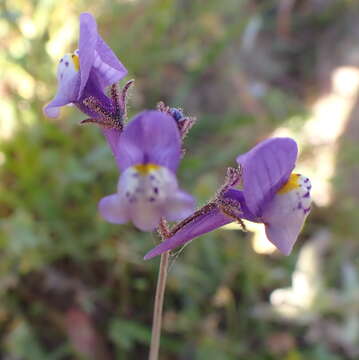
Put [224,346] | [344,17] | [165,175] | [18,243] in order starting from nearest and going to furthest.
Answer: [165,175] → [18,243] → [224,346] → [344,17]

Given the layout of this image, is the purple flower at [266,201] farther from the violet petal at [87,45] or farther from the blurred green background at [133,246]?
the blurred green background at [133,246]

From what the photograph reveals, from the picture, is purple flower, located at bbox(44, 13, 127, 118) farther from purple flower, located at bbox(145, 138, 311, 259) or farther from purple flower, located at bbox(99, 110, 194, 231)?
purple flower, located at bbox(145, 138, 311, 259)

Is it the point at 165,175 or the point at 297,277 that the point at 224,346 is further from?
the point at 165,175

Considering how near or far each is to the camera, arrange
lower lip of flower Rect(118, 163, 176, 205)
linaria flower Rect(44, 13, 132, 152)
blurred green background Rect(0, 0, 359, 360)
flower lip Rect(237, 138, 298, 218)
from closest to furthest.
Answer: lower lip of flower Rect(118, 163, 176, 205), flower lip Rect(237, 138, 298, 218), linaria flower Rect(44, 13, 132, 152), blurred green background Rect(0, 0, 359, 360)

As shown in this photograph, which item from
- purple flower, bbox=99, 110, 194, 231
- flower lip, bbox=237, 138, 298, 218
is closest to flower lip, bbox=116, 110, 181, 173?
purple flower, bbox=99, 110, 194, 231

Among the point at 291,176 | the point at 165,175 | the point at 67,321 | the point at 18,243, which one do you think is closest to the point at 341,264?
the point at 67,321

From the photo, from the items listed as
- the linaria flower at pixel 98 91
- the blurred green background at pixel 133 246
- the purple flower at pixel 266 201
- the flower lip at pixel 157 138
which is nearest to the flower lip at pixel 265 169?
the purple flower at pixel 266 201

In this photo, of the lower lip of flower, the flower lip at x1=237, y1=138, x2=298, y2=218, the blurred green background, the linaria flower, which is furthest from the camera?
the blurred green background
